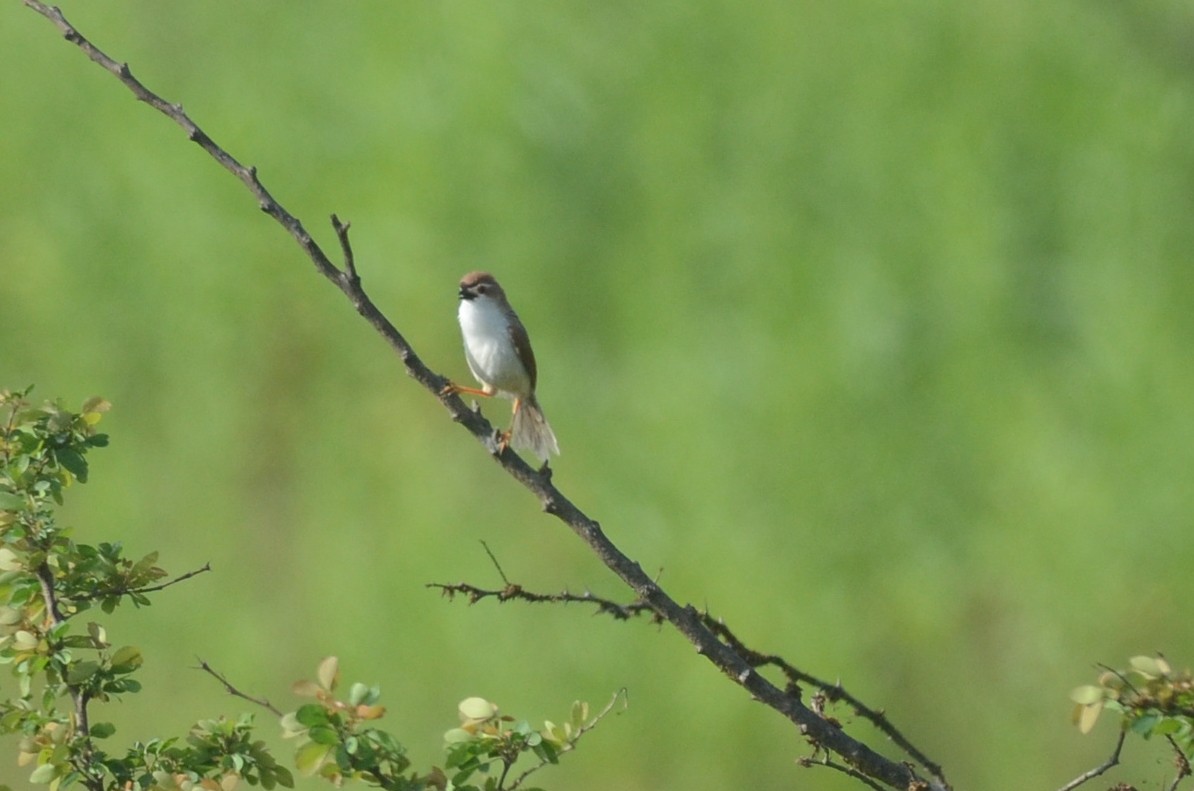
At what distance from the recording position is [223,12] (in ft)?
28.0

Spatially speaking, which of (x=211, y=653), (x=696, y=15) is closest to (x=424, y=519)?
(x=211, y=653)

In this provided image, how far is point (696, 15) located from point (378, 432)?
95.1 inches

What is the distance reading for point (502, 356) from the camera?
4.91m

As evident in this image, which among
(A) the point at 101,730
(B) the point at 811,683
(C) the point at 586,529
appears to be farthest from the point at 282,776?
(B) the point at 811,683

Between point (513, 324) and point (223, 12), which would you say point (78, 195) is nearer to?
point (223, 12)

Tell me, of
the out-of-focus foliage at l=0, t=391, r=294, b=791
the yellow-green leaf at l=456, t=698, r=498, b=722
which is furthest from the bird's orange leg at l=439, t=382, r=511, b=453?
the out-of-focus foliage at l=0, t=391, r=294, b=791

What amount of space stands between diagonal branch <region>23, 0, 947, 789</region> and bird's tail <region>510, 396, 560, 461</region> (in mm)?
2467

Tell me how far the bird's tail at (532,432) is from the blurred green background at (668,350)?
160 cm

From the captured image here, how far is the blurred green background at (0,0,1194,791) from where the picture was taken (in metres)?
6.41

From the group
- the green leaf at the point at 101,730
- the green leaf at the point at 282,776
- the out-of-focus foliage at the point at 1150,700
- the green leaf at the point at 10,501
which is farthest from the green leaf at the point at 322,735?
the out-of-focus foliage at the point at 1150,700

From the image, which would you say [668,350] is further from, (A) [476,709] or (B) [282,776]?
(A) [476,709]

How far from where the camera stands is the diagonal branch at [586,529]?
7.63ft

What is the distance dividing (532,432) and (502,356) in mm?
283

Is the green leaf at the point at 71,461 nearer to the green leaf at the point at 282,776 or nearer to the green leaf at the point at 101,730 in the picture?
the green leaf at the point at 101,730
